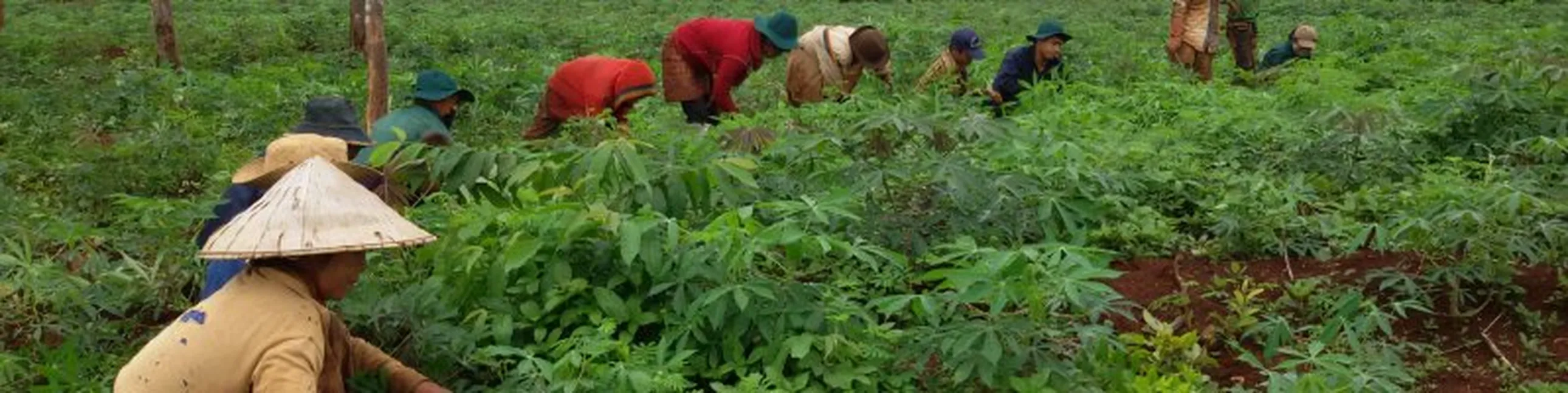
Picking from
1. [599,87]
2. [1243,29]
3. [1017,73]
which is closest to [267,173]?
[599,87]

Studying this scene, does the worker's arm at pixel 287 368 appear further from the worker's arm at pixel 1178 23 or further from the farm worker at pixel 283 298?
the worker's arm at pixel 1178 23

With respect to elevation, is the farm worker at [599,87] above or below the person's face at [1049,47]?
above

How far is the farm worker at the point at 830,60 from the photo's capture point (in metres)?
9.05

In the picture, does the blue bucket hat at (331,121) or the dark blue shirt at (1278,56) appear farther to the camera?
the dark blue shirt at (1278,56)

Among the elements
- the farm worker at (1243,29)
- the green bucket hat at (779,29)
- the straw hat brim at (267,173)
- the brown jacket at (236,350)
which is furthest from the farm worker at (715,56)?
the farm worker at (1243,29)

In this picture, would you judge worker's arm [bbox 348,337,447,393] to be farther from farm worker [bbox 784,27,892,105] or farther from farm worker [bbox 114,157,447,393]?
farm worker [bbox 784,27,892,105]

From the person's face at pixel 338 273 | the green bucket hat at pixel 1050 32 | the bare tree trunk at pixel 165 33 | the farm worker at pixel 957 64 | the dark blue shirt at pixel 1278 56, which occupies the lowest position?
the dark blue shirt at pixel 1278 56

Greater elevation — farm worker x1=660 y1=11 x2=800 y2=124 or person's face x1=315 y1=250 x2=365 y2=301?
person's face x1=315 y1=250 x2=365 y2=301

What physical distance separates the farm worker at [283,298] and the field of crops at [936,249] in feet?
2.25

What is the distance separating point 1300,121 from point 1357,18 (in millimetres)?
9364

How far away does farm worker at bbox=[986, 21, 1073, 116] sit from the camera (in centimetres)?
928

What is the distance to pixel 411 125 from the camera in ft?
19.9

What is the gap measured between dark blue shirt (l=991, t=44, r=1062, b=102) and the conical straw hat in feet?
21.4

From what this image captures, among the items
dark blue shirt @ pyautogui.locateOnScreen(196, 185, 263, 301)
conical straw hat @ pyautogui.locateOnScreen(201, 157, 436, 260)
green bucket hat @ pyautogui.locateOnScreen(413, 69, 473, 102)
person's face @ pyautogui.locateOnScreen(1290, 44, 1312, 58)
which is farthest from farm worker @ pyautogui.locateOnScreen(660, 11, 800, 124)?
→ person's face @ pyautogui.locateOnScreen(1290, 44, 1312, 58)
